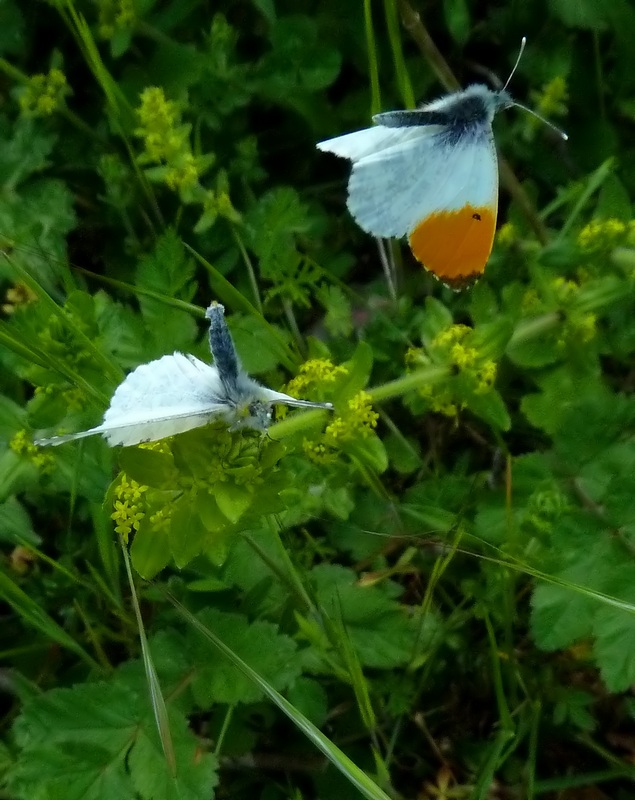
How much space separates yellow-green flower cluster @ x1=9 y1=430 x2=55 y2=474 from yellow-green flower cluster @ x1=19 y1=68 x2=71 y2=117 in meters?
1.09

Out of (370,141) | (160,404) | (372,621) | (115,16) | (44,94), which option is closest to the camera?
(160,404)

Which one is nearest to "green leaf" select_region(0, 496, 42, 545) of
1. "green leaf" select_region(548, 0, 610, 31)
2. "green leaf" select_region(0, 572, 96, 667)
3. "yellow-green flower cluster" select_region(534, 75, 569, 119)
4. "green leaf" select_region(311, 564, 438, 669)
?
"green leaf" select_region(0, 572, 96, 667)

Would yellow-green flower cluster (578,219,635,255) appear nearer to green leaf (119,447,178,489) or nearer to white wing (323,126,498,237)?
white wing (323,126,498,237)

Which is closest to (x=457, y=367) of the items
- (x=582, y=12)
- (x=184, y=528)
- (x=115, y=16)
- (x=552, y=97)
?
(x=184, y=528)

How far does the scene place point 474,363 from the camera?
1866 millimetres

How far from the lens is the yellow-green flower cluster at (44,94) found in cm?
234

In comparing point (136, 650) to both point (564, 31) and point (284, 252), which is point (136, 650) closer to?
point (284, 252)

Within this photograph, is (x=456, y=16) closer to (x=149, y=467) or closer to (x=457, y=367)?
(x=457, y=367)

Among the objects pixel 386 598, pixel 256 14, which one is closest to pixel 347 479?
pixel 386 598

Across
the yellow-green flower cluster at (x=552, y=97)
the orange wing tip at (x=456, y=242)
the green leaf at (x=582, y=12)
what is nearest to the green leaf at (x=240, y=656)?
the orange wing tip at (x=456, y=242)

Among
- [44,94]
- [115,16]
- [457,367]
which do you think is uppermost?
[115,16]

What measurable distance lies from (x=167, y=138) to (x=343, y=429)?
100 centimetres

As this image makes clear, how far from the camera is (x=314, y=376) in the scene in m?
1.72

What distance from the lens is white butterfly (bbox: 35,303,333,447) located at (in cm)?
116
